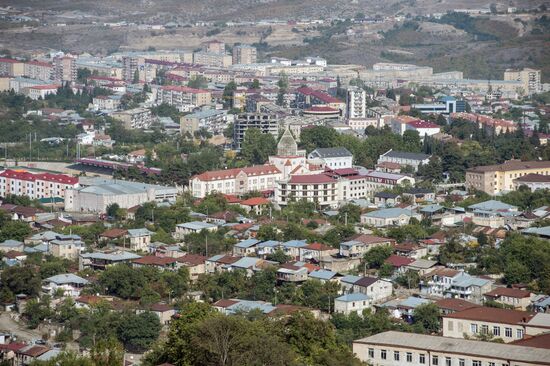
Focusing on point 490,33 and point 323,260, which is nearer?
point 323,260

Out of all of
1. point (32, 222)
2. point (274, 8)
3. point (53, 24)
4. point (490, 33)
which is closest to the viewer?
point (32, 222)

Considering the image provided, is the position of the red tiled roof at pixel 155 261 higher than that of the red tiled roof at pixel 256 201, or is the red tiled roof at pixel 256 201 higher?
the red tiled roof at pixel 256 201

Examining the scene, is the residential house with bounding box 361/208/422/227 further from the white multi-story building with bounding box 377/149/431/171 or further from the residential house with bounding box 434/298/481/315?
the residential house with bounding box 434/298/481/315

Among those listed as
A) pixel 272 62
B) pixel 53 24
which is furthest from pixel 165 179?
pixel 53 24

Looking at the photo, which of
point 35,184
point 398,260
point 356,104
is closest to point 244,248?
point 398,260

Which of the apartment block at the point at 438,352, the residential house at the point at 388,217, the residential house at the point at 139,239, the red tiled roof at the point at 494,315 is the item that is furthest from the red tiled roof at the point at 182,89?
the apartment block at the point at 438,352

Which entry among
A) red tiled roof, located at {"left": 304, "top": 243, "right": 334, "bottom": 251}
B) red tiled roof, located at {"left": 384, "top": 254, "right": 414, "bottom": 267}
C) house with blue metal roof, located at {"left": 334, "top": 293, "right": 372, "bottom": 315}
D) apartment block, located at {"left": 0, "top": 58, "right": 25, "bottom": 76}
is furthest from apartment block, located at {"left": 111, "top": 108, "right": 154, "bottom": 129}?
house with blue metal roof, located at {"left": 334, "top": 293, "right": 372, "bottom": 315}

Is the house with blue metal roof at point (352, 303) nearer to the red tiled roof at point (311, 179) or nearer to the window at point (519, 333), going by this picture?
the window at point (519, 333)

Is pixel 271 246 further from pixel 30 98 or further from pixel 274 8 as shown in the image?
pixel 274 8
